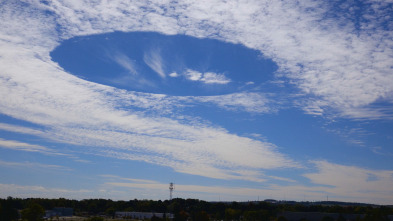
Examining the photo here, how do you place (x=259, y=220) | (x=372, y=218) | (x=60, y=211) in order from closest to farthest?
(x=372, y=218)
(x=259, y=220)
(x=60, y=211)

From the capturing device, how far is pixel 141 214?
609ft

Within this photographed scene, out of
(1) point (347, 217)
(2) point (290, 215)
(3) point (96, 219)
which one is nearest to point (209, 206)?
(2) point (290, 215)

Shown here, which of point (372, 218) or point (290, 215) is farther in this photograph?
point (290, 215)

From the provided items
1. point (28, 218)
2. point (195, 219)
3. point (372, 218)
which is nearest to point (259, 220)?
point (195, 219)

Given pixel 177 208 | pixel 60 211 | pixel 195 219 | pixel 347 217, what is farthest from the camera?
pixel 60 211

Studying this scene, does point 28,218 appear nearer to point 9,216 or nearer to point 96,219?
point 9,216

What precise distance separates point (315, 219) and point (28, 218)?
94266mm

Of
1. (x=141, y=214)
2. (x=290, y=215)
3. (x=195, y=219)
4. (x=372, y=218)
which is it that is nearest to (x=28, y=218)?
(x=195, y=219)

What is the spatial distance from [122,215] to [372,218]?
133 m

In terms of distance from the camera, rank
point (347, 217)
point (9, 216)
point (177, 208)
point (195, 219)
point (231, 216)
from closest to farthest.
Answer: point (9, 216) < point (195, 219) < point (347, 217) < point (231, 216) < point (177, 208)

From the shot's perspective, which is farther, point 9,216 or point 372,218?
point 9,216

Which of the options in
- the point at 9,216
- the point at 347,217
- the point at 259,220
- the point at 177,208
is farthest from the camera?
the point at 177,208

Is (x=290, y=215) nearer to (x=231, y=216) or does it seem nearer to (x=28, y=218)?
(x=231, y=216)

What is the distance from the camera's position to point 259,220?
152625 millimetres
